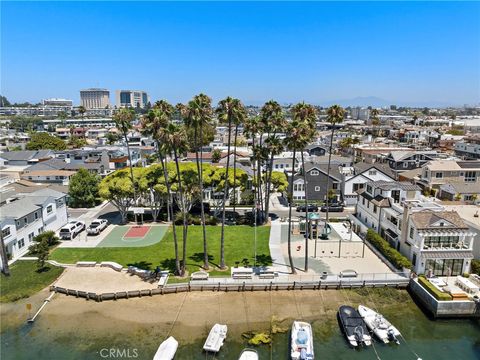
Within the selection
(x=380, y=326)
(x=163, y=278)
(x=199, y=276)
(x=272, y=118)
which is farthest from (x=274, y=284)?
(x=272, y=118)

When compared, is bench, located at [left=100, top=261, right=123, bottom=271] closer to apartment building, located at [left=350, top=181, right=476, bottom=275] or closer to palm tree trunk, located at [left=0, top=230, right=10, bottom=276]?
palm tree trunk, located at [left=0, top=230, right=10, bottom=276]

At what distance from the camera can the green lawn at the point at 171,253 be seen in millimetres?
40188

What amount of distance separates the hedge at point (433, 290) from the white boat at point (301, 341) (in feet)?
41.6

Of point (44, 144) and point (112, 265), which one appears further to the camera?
point (44, 144)

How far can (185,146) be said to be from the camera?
33.2 m

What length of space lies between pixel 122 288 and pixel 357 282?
23.7 metres

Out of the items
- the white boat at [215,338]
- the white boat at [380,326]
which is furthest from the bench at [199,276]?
the white boat at [380,326]

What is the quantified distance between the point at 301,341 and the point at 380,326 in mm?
7175

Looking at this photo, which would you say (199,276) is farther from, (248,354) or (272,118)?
(272,118)

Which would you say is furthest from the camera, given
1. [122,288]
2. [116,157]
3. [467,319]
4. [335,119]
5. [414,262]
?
[116,157]

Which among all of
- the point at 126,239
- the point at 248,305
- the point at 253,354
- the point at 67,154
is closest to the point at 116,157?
the point at 67,154

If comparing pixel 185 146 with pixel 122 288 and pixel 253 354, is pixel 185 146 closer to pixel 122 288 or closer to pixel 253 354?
pixel 122 288

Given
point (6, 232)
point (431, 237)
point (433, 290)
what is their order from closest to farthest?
point (433, 290) → point (431, 237) → point (6, 232)

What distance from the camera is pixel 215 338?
27.0 meters
